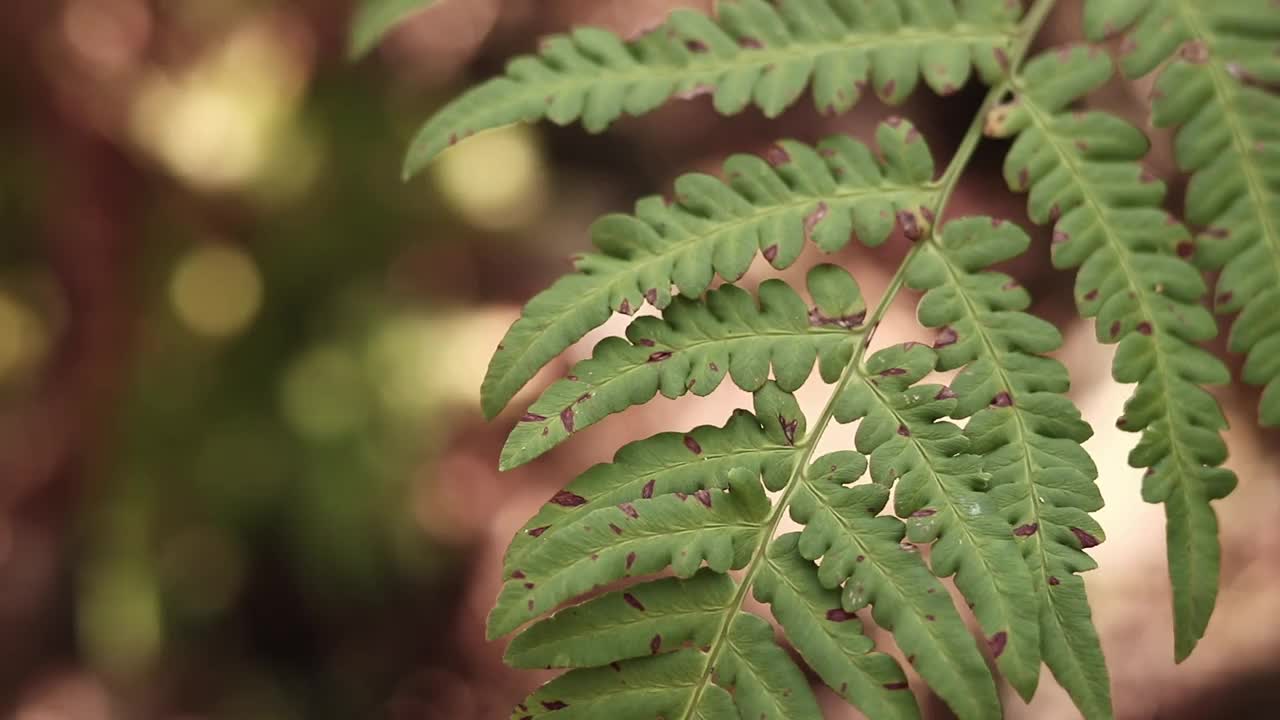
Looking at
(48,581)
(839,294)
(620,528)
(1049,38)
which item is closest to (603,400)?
(620,528)

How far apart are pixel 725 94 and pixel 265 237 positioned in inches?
76.5

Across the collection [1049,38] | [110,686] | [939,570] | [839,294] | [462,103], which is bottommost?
[110,686]

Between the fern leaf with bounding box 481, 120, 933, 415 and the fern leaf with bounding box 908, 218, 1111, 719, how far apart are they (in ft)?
0.29

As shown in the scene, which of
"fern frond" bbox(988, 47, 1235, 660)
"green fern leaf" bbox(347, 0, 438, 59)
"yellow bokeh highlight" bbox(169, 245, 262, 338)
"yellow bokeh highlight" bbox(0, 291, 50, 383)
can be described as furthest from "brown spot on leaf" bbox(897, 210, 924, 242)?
"yellow bokeh highlight" bbox(0, 291, 50, 383)

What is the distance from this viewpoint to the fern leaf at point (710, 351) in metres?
0.99

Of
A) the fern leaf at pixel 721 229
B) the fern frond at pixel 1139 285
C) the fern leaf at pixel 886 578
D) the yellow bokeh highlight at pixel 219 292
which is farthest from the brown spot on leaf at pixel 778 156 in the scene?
the yellow bokeh highlight at pixel 219 292

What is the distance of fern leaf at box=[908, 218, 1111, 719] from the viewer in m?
0.91

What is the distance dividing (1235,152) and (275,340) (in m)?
2.34

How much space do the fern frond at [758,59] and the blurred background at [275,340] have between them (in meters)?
1.44

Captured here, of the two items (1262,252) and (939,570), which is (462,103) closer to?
(939,570)

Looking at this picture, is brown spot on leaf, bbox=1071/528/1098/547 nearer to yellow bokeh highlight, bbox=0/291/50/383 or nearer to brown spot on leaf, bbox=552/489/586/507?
brown spot on leaf, bbox=552/489/586/507

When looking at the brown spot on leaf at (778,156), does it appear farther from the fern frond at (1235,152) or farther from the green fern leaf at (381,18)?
the green fern leaf at (381,18)

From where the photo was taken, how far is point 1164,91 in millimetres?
1002

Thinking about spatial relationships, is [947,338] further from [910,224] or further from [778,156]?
[778,156]
